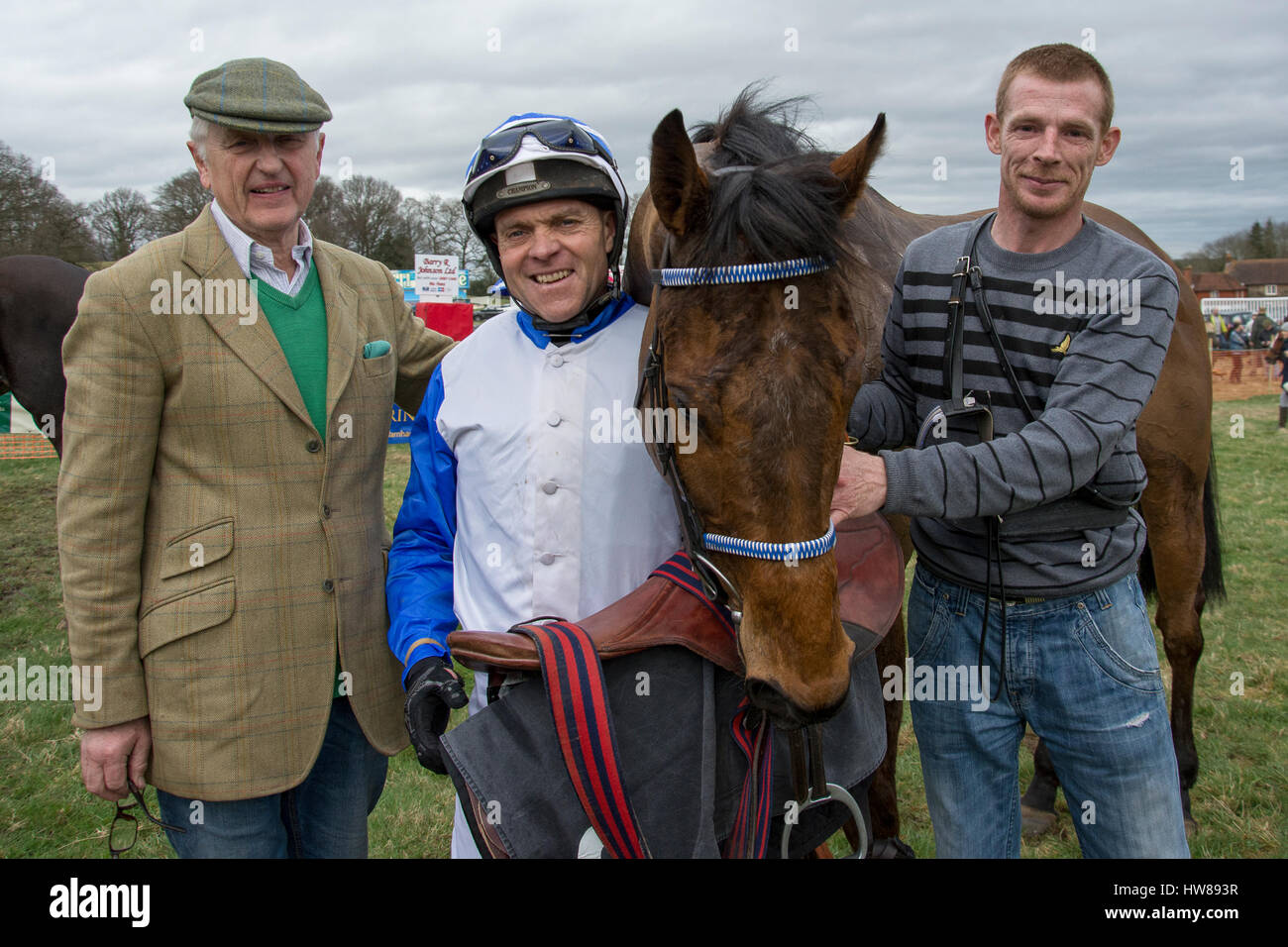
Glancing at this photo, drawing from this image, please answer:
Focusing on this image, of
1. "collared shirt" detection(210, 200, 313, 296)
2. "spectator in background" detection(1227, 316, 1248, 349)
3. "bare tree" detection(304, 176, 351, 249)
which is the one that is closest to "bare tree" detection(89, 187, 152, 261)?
"bare tree" detection(304, 176, 351, 249)

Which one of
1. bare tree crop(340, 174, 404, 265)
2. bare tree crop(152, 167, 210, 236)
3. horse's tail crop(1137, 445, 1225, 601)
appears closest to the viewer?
horse's tail crop(1137, 445, 1225, 601)

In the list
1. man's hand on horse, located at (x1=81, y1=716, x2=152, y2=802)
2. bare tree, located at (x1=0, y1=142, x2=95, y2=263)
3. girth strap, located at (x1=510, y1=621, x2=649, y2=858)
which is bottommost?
man's hand on horse, located at (x1=81, y1=716, x2=152, y2=802)

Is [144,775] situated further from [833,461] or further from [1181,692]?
[1181,692]

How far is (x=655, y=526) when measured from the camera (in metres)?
2.15

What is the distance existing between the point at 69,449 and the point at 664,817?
1.78 metres

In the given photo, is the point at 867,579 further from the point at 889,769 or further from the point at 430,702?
the point at 889,769

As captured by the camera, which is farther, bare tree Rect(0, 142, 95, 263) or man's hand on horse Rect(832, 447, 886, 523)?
bare tree Rect(0, 142, 95, 263)

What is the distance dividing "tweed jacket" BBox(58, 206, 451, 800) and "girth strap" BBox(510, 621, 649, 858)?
0.96 metres

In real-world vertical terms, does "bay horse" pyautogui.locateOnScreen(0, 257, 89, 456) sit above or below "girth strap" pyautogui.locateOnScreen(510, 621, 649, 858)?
above

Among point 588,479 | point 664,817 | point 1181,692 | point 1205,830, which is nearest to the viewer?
point 664,817

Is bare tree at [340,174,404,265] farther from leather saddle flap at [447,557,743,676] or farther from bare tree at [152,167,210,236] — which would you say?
leather saddle flap at [447,557,743,676]

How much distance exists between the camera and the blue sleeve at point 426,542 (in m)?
2.23

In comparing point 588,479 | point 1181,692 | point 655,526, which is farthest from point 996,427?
point 1181,692

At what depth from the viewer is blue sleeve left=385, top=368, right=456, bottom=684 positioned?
7.32 ft
